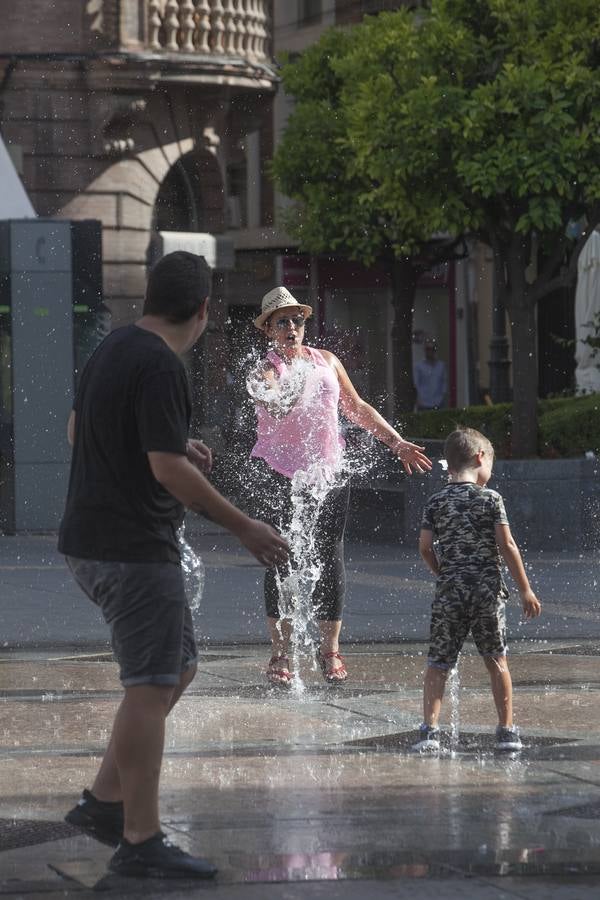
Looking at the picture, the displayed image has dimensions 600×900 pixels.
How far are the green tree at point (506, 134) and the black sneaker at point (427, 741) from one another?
938 cm

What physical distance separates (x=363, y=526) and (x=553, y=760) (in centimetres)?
942

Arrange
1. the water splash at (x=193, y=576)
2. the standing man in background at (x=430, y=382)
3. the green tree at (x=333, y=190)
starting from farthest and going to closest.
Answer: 1. the green tree at (x=333, y=190)
2. the standing man in background at (x=430, y=382)
3. the water splash at (x=193, y=576)

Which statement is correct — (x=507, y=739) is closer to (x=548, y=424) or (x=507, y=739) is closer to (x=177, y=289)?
(x=177, y=289)

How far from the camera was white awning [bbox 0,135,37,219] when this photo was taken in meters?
18.5

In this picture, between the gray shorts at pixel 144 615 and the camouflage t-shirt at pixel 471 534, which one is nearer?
the gray shorts at pixel 144 615

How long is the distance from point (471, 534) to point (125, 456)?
2089 millimetres

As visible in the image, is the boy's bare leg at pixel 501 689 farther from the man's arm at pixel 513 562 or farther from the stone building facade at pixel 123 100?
the stone building facade at pixel 123 100

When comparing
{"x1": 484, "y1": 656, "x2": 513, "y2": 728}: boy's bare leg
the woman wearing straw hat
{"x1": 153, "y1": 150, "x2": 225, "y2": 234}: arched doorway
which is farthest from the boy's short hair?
{"x1": 153, "y1": 150, "x2": 225, "y2": 234}: arched doorway

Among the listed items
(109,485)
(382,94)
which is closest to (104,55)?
(382,94)

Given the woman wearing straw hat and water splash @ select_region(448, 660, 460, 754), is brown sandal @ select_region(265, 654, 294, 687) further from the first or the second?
water splash @ select_region(448, 660, 460, 754)

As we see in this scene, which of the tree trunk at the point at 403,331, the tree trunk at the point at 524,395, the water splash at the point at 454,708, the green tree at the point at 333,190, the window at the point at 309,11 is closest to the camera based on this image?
the water splash at the point at 454,708

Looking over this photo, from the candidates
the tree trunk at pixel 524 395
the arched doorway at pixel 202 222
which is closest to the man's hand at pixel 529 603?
the tree trunk at pixel 524 395

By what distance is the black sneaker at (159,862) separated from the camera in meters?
5.00

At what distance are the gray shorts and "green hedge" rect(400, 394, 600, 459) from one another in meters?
11.4
